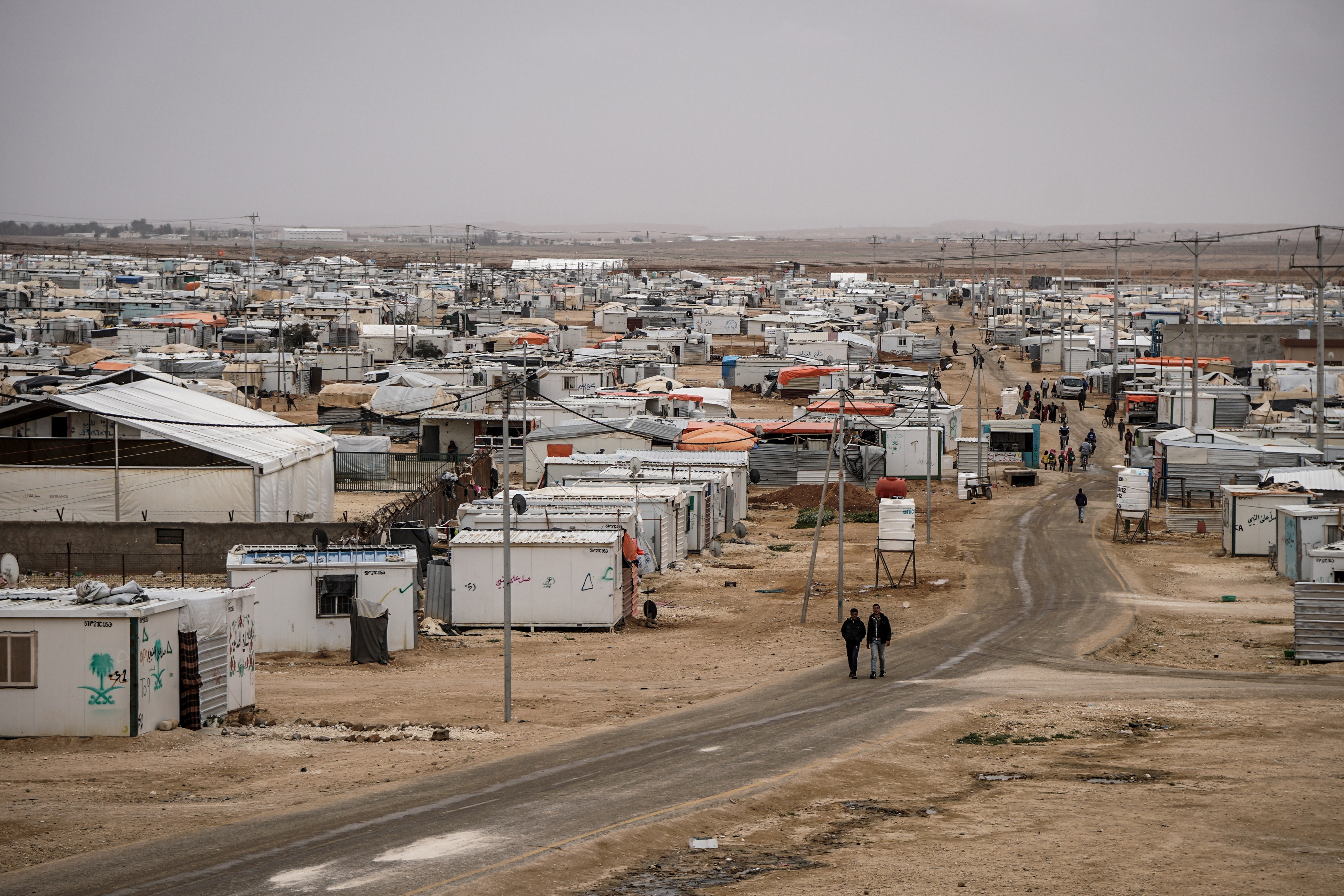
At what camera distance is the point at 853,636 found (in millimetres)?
21750

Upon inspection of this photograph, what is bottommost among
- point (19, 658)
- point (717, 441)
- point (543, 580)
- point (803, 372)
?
point (543, 580)

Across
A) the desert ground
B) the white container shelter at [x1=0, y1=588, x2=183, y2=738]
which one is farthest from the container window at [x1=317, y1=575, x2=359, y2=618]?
the white container shelter at [x1=0, y1=588, x2=183, y2=738]

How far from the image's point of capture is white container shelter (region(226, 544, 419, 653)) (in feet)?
75.9

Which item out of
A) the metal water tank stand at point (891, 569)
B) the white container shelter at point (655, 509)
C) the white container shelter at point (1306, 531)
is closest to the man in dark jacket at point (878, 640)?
the metal water tank stand at point (891, 569)

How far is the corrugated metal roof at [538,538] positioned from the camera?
83.7 ft

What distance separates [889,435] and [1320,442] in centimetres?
1316

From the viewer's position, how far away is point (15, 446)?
32406mm

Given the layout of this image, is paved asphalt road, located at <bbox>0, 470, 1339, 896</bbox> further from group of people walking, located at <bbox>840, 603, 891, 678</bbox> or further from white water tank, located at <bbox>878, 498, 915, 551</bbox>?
white water tank, located at <bbox>878, 498, 915, 551</bbox>

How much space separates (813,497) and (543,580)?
19.7m

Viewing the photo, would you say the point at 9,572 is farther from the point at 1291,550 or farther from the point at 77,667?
the point at 1291,550

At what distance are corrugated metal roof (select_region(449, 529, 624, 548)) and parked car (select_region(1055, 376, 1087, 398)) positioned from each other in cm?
5125

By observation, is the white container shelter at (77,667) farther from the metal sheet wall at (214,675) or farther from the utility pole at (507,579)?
the utility pole at (507,579)

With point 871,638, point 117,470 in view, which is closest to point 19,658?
point 871,638

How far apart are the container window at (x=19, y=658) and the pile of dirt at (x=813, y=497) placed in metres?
28.7
